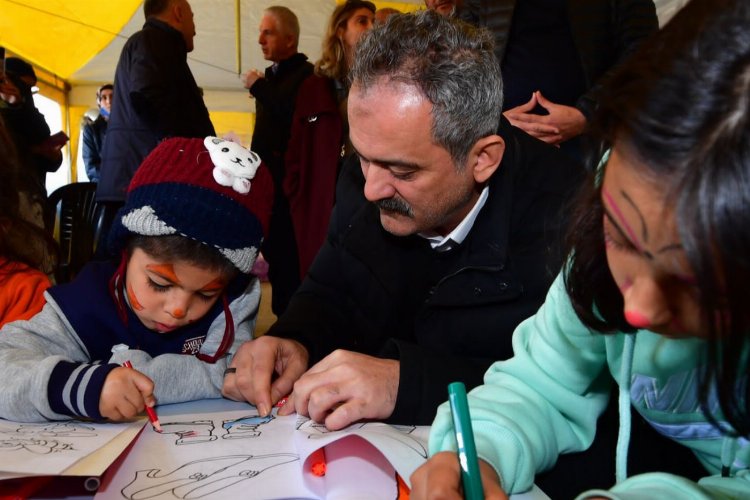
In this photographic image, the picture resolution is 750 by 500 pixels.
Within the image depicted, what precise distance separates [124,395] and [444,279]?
1.87 ft

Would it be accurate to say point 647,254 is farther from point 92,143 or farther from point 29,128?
point 92,143

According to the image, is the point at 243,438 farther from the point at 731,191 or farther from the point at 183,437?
the point at 731,191

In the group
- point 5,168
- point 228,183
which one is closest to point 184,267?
point 228,183

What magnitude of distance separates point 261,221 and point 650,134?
955mm

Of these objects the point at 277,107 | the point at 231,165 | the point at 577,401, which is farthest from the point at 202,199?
the point at 277,107

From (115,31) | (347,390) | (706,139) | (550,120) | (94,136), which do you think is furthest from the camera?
(115,31)

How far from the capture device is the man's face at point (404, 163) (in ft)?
4.08

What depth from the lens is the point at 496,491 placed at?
669 millimetres

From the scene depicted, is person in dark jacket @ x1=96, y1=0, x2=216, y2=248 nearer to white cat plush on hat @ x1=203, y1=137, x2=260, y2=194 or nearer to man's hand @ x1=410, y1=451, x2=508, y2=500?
white cat plush on hat @ x1=203, y1=137, x2=260, y2=194

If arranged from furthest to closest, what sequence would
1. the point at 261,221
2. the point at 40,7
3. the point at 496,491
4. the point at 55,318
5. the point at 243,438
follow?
the point at 40,7 < the point at 261,221 < the point at 55,318 < the point at 243,438 < the point at 496,491

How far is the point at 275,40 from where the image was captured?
333cm

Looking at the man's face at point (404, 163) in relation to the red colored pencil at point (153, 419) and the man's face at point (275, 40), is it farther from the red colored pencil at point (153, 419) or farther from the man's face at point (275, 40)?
the man's face at point (275, 40)

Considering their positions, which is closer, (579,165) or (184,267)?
(184,267)

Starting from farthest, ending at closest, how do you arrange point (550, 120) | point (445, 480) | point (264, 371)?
point (550, 120), point (264, 371), point (445, 480)
